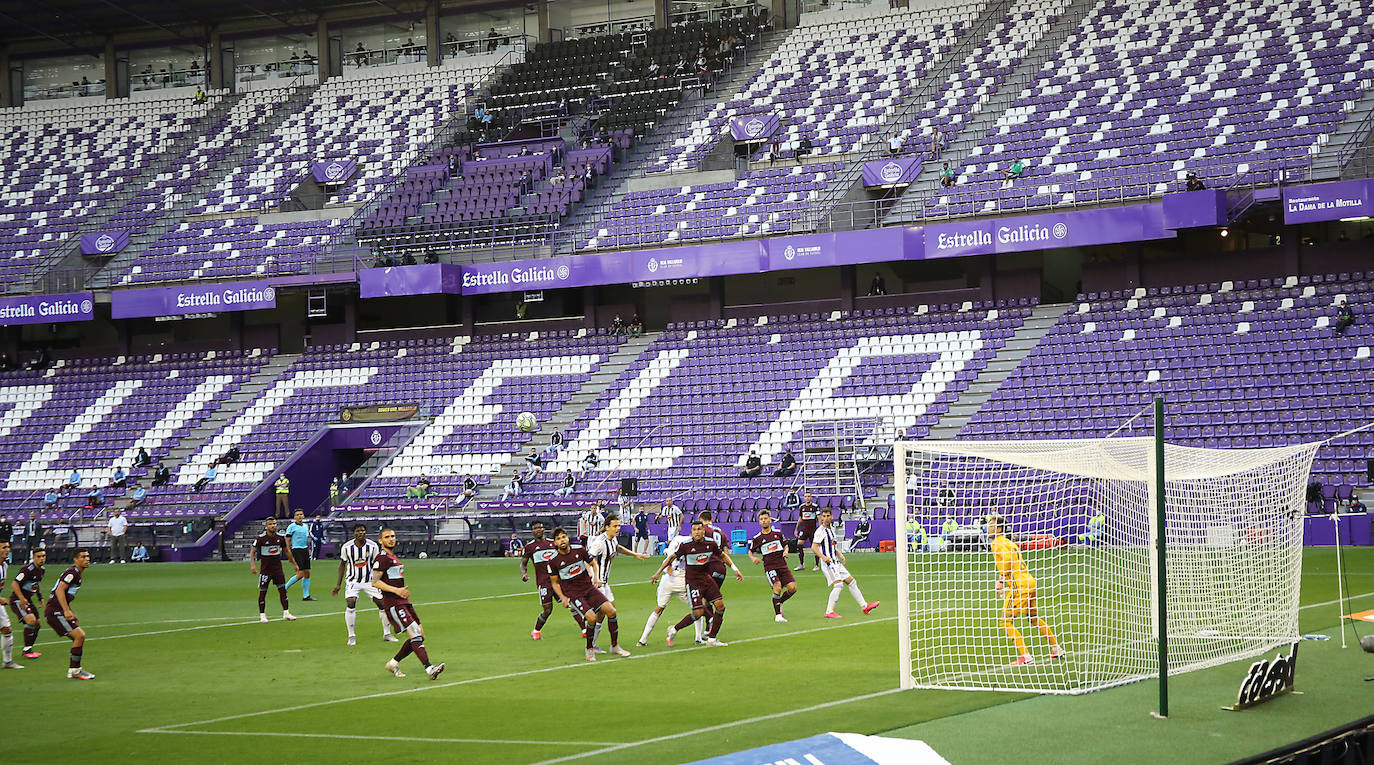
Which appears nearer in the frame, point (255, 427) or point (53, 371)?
point (255, 427)

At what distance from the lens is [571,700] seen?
1509 centimetres

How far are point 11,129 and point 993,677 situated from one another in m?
61.1

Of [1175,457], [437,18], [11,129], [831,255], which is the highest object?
[437,18]

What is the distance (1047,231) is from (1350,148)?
834cm

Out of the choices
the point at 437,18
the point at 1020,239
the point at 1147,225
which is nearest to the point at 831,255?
the point at 1020,239

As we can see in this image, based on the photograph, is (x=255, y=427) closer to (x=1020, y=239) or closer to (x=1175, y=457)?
(x=1020, y=239)

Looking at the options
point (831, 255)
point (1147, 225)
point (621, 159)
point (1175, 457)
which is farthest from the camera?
point (621, 159)

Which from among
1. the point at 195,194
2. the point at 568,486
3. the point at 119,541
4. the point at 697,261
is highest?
the point at 195,194

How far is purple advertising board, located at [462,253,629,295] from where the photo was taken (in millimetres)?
46312

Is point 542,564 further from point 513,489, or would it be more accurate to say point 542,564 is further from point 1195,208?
point 1195,208

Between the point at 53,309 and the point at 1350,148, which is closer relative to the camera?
the point at 1350,148

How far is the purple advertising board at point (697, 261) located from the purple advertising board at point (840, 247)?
0.52 metres

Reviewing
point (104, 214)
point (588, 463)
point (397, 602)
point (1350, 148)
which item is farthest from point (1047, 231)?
point (104, 214)

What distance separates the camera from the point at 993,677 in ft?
50.4
